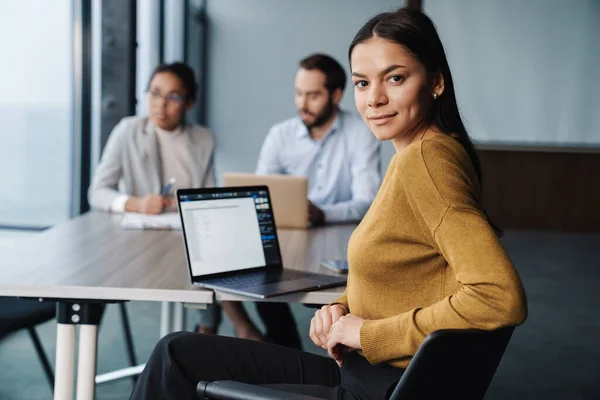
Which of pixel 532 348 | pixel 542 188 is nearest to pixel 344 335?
pixel 532 348

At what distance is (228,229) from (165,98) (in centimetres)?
146

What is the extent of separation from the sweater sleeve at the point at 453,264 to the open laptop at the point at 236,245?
0.54 m

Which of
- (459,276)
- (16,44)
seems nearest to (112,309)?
(16,44)

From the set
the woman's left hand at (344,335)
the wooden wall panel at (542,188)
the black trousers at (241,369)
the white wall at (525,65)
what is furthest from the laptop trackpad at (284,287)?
the wooden wall panel at (542,188)

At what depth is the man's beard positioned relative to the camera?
358 centimetres

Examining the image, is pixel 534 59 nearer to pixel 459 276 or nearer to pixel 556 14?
pixel 556 14

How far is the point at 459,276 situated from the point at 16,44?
345cm

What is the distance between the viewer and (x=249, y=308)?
459cm

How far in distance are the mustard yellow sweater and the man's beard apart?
6.88 ft

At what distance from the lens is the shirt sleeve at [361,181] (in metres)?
3.15

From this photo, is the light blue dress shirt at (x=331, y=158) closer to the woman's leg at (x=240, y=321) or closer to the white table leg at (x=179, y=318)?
the woman's leg at (x=240, y=321)

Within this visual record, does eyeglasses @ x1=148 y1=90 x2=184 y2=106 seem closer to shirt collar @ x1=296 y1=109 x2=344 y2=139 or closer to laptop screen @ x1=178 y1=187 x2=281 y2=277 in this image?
shirt collar @ x1=296 y1=109 x2=344 y2=139

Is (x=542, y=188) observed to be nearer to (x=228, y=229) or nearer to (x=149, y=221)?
(x=149, y=221)

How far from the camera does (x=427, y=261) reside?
1.38m
